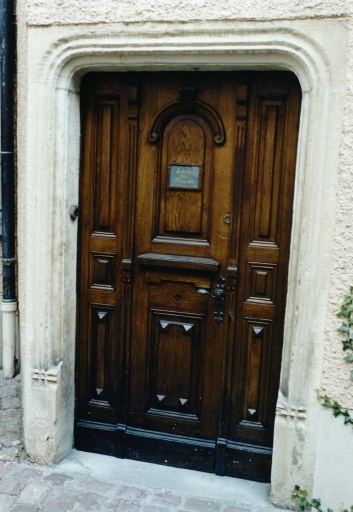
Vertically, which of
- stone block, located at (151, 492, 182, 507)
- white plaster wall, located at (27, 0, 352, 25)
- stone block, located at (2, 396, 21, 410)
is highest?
white plaster wall, located at (27, 0, 352, 25)

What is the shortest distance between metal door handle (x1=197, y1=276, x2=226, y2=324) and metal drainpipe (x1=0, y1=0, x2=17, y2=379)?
184 cm

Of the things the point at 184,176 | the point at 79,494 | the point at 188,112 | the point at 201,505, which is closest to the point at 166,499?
the point at 201,505

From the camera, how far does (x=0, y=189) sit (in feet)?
14.0

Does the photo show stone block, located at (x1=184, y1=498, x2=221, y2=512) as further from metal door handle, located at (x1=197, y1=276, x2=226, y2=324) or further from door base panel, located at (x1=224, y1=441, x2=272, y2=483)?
metal door handle, located at (x1=197, y1=276, x2=226, y2=324)

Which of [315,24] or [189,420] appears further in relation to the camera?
[189,420]

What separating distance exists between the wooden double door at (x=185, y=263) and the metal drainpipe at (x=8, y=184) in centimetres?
94

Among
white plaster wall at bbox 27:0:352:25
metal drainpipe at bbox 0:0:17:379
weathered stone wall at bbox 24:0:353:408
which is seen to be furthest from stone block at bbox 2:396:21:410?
white plaster wall at bbox 27:0:352:25

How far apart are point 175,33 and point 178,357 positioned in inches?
82.2

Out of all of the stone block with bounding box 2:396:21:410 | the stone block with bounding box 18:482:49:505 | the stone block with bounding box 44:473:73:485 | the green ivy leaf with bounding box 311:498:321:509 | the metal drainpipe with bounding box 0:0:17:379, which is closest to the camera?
the green ivy leaf with bounding box 311:498:321:509

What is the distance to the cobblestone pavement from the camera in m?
3.17

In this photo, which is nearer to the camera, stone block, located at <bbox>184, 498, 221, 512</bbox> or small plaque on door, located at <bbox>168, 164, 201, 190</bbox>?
stone block, located at <bbox>184, 498, 221, 512</bbox>

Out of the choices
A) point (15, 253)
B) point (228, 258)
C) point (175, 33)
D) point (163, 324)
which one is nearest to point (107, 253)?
point (163, 324)

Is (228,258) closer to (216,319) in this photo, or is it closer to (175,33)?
(216,319)

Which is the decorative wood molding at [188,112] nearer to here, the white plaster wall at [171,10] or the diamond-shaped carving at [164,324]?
the white plaster wall at [171,10]
